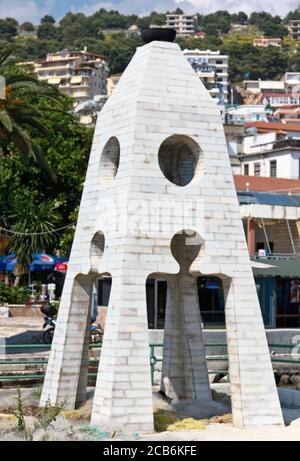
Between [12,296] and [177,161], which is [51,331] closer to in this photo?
[177,161]

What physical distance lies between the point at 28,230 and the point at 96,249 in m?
30.2

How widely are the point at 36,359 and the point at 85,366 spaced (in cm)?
498

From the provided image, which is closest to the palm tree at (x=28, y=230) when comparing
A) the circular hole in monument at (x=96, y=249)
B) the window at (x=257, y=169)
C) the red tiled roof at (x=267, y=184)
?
the red tiled roof at (x=267, y=184)

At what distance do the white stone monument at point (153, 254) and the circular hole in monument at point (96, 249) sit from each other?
3 cm

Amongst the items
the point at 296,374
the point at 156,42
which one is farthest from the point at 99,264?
the point at 296,374

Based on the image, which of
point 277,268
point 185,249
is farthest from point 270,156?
point 185,249

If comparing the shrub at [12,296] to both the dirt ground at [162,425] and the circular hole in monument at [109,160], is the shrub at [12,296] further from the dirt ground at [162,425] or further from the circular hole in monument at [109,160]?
the circular hole in monument at [109,160]

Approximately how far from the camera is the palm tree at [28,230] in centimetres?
5384

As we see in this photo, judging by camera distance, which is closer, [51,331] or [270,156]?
[51,331]

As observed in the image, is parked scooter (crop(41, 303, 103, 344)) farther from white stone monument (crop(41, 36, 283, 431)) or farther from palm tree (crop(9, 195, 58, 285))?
palm tree (crop(9, 195, 58, 285))

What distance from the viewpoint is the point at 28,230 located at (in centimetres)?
5459

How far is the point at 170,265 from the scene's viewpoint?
23109 millimetres

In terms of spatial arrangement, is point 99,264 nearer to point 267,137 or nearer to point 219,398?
point 219,398

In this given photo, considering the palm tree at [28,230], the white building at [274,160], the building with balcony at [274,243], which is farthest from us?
the white building at [274,160]
